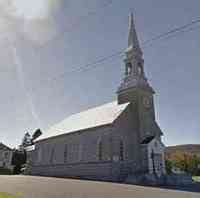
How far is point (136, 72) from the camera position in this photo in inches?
1256

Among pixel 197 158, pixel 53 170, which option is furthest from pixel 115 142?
pixel 197 158

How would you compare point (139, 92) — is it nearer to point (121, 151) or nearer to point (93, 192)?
point (121, 151)

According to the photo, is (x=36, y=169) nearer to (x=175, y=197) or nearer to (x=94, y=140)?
(x=94, y=140)

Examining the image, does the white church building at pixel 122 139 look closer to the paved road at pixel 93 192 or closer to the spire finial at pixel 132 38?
the spire finial at pixel 132 38

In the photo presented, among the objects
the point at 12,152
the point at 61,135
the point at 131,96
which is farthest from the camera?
the point at 12,152

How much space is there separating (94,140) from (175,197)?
18.0 m

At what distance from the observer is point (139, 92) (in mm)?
30516

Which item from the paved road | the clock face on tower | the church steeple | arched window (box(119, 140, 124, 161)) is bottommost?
the paved road

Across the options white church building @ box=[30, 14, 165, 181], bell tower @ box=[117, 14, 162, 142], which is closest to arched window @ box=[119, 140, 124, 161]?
white church building @ box=[30, 14, 165, 181]

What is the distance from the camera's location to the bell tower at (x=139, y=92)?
30.0 metres

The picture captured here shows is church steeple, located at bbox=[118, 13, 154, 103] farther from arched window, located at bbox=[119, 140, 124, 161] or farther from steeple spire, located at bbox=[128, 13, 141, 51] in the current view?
arched window, located at bbox=[119, 140, 124, 161]

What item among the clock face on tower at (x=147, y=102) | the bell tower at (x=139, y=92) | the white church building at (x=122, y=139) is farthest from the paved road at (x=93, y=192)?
the clock face on tower at (x=147, y=102)

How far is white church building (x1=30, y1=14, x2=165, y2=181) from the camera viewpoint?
1051 inches

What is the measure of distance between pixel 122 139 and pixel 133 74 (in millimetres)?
8919
